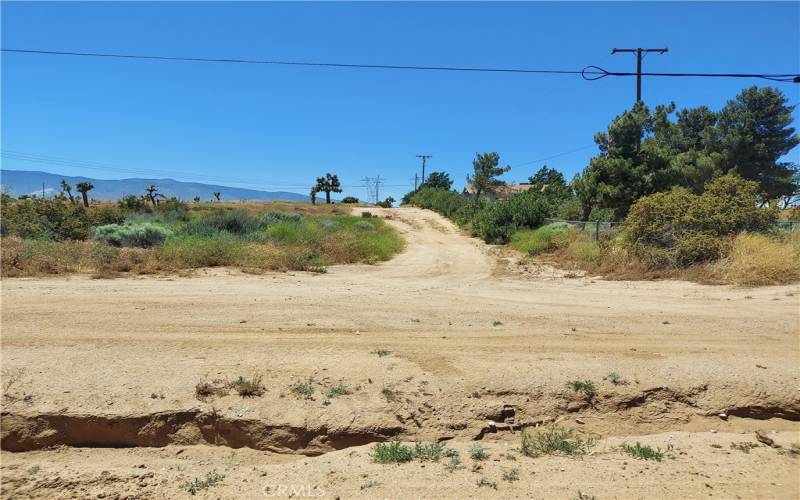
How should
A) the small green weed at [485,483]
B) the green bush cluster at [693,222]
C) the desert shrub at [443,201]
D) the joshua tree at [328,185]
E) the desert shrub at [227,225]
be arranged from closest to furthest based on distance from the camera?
the small green weed at [485,483] → the green bush cluster at [693,222] → the desert shrub at [227,225] → the desert shrub at [443,201] → the joshua tree at [328,185]

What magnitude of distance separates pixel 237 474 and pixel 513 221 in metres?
21.2

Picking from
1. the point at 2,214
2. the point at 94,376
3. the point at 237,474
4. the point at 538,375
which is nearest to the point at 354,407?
the point at 237,474

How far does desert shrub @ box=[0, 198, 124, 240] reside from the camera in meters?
16.2

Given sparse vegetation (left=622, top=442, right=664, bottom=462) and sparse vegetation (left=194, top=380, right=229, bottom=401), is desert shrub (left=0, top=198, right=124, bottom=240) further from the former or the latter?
sparse vegetation (left=622, top=442, right=664, bottom=462)

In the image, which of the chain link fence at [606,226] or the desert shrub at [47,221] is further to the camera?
the desert shrub at [47,221]

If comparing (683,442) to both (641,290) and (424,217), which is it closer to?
(641,290)

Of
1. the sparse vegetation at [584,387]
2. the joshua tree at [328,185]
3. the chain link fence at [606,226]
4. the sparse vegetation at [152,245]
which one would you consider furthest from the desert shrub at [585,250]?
the joshua tree at [328,185]

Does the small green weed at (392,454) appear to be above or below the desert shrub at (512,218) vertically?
below

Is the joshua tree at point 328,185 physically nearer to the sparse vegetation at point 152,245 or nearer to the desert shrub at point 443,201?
the desert shrub at point 443,201

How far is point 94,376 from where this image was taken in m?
4.96

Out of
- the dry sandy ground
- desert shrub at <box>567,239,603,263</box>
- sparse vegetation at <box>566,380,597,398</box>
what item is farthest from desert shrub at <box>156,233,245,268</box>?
sparse vegetation at <box>566,380,597,398</box>

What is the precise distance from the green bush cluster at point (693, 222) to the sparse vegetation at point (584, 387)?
28.9 ft

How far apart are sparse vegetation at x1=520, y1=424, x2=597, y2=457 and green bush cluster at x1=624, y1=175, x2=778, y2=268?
31.3 feet

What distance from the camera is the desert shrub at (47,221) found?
16188 mm
